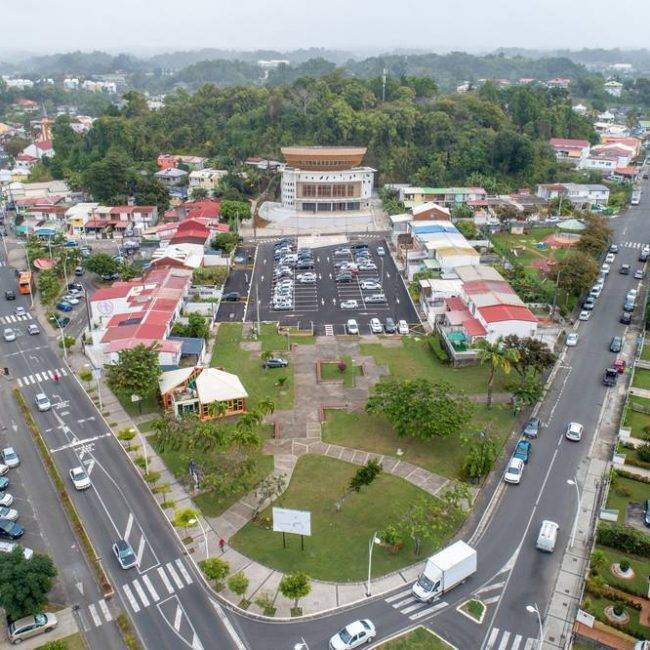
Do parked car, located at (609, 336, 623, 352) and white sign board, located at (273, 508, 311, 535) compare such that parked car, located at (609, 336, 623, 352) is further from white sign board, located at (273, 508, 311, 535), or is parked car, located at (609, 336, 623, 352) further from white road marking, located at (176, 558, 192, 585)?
white road marking, located at (176, 558, 192, 585)

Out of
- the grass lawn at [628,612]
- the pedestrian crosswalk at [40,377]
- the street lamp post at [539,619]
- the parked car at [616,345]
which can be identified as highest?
the parked car at [616,345]

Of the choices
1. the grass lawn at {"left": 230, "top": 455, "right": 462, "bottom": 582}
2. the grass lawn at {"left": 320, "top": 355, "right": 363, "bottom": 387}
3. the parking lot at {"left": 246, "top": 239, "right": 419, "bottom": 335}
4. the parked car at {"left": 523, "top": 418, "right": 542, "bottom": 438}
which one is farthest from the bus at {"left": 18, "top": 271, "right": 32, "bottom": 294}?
the parked car at {"left": 523, "top": 418, "right": 542, "bottom": 438}

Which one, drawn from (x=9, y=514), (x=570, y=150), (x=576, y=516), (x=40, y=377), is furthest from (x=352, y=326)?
(x=570, y=150)

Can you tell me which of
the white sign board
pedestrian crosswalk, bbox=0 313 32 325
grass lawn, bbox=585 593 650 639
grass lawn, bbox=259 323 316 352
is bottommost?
pedestrian crosswalk, bbox=0 313 32 325

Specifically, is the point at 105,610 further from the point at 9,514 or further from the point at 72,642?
the point at 9,514

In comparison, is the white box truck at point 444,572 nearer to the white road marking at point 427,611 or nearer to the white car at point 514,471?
the white road marking at point 427,611

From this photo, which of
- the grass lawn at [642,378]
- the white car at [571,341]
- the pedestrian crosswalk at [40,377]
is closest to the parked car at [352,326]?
the white car at [571,341]
